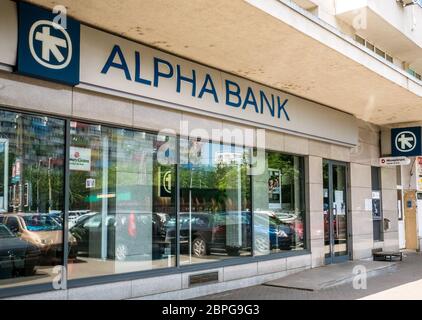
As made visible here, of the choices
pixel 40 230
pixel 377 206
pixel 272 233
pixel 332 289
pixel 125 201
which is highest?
pixel 125 201

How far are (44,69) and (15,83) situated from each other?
37 cm

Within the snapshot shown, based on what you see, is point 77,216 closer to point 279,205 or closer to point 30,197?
point 30,197

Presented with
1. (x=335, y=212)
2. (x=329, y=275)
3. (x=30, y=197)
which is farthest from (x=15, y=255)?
(x=335, y=212)

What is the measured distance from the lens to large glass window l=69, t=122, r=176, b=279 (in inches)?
265

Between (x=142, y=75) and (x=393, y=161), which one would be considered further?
(x=393, y=161)

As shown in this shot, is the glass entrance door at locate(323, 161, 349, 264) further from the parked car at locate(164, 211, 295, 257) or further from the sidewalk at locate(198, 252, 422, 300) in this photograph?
the parked car at locate(164, 211, 295, 257)

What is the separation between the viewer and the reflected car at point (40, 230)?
5918mm

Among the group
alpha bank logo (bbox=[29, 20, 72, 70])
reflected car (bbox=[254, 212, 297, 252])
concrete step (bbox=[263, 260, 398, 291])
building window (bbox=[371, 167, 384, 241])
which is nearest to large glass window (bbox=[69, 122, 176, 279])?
alpha bank logo (bbox=[29, 20, 72, 70])

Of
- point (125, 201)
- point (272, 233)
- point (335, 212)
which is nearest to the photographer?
point (125, 201)

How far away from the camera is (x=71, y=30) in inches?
245

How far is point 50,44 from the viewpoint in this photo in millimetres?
5980

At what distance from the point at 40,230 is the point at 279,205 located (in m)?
5.76

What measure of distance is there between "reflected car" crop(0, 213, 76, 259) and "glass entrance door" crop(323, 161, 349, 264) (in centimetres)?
721
